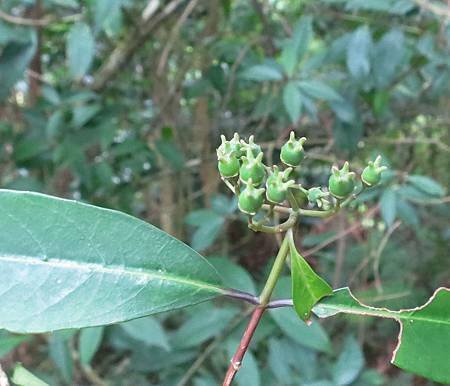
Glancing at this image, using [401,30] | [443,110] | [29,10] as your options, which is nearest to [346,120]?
[401,30]

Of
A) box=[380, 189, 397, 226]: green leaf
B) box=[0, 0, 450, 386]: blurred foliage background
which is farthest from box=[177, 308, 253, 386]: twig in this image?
box=[380, 189, 397, 226]: green leaf

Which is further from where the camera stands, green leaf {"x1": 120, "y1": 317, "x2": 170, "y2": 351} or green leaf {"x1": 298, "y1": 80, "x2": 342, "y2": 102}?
green leaf {"x1": 298, "y1": 80, "x2": 342, "y2": 102}

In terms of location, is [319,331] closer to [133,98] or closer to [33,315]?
[33,315]

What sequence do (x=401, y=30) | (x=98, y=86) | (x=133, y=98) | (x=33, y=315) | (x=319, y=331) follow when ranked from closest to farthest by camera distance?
1. (x=33, y=315)
2. (x=319, y=331)
3. (x=401, y=30)
4. (x=98, y=86)
5. (x=133, y=98)

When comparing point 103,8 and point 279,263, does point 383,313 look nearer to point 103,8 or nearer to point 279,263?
point 279,263

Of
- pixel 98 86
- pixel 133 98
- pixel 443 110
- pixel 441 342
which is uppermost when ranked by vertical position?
pixel 441 342

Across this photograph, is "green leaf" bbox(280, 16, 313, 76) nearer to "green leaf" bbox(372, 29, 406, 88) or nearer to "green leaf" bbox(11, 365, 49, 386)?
"green leaf" bbox(372, 29, 406, 88)

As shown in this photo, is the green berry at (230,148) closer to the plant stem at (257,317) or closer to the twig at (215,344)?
the plant stem at (257,317)
